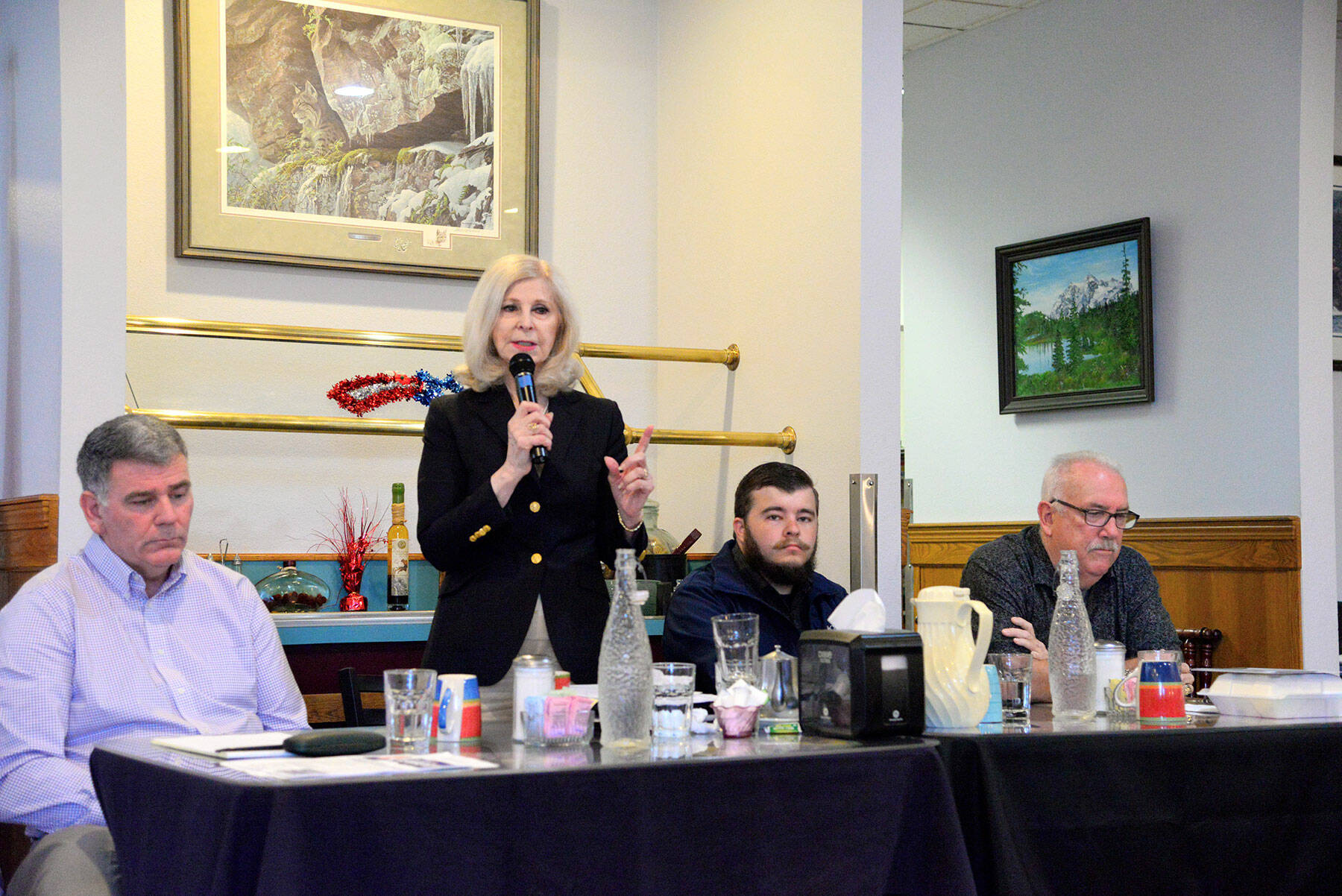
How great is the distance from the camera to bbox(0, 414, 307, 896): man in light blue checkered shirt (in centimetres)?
200

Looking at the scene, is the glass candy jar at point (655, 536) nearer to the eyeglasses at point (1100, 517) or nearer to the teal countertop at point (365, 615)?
the teal countertop at point (365, 615)

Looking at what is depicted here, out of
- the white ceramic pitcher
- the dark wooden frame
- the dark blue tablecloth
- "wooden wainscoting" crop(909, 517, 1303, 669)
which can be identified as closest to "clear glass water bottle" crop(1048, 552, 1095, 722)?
the white ceramic pitcher

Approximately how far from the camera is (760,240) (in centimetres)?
381

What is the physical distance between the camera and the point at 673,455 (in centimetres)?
420

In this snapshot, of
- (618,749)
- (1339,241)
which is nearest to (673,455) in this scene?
(618,749)

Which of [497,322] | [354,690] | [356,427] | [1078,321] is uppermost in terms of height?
[1078,321]

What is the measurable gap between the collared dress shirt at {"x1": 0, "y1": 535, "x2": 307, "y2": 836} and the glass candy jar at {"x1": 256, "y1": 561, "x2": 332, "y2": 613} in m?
0.98

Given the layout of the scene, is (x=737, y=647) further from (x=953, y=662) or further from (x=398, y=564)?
(x=398, y=564)

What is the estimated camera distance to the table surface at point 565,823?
1425mm

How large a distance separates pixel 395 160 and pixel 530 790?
8.91 ft

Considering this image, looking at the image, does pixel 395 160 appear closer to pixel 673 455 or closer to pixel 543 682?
pixel 673 455

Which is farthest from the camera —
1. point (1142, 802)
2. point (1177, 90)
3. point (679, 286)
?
point (1177, 90)

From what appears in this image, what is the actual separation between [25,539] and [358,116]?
162cm

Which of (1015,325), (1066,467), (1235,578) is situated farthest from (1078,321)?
(1066,467)
